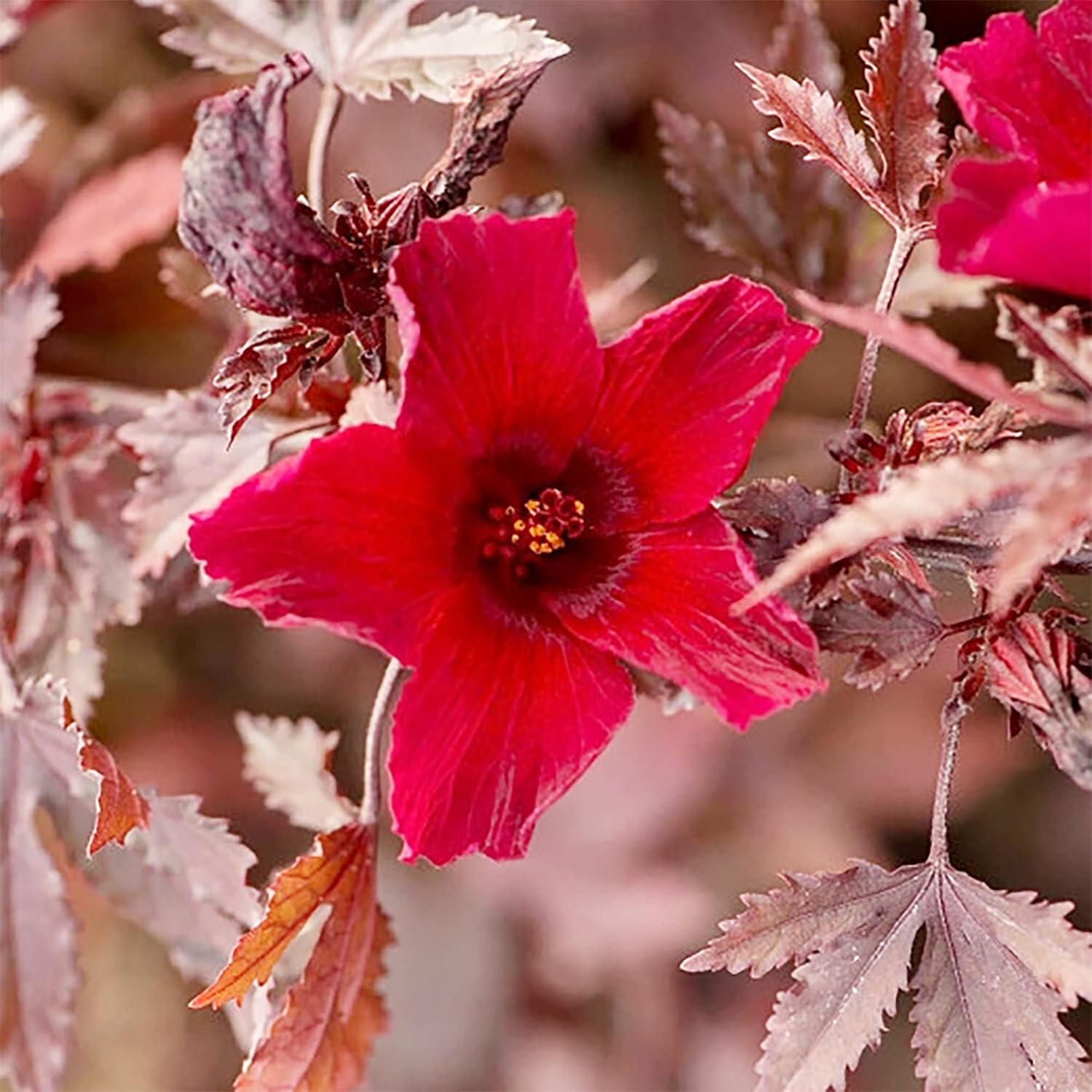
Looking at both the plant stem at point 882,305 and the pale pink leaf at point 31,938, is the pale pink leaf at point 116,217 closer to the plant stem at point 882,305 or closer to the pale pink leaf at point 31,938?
the pale pink leaf at point 31,938

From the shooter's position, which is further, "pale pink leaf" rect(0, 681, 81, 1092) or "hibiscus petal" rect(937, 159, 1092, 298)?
"pale pink leaf" rect(0, 681, 81, 1092)

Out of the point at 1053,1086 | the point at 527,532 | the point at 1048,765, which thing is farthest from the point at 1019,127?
the point at 1048,765

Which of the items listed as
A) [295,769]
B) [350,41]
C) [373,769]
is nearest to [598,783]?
[295,769]

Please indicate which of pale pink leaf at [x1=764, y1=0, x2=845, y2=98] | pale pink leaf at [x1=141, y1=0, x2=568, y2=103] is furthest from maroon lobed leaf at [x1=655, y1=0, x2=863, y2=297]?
pale pink leaf at [x1=141, y1=0, x2=568, y2=103]

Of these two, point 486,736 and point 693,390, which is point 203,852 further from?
point 693,390

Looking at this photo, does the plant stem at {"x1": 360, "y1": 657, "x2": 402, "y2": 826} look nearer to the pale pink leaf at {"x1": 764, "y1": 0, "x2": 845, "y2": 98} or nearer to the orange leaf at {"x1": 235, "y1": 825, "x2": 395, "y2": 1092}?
the orange leaf at {"x1": 235, "y1": 825, "x2": 395, "y2": 1092}

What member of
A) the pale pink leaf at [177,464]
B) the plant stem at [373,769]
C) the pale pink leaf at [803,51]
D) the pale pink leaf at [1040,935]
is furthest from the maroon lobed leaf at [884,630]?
the pale pink leaf at [803,51]

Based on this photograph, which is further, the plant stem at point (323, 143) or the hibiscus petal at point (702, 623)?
the plant stem at point (323, 143)
